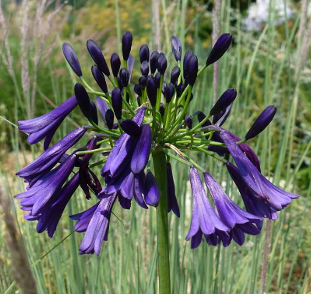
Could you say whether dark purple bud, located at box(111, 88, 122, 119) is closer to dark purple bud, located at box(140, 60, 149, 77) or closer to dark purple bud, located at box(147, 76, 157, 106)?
dark purple bud, located at box(147, 76, 157, 106)

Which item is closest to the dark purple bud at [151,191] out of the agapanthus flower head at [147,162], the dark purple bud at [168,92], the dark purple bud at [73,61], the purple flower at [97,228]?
the agapanthus flower head at [147,162]

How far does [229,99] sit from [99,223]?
18.9 inches

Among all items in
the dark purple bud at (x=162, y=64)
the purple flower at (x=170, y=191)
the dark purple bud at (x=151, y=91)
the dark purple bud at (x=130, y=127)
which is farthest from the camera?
the purple flower at (x=170, y=191)

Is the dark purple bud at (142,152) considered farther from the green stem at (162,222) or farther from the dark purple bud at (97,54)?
the dark purple bud at (97,54)

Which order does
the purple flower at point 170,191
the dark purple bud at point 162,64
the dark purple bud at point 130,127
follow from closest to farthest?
the dark purple bud at point 130,127 → the dark purple bud at point 162,64 → the purple flower at point 170,191

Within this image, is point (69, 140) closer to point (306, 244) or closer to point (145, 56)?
point (145, 56)

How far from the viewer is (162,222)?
1226 millimetres

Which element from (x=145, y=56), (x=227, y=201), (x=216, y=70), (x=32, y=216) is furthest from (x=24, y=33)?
(x=227, y=201)

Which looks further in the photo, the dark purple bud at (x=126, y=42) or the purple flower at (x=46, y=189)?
the dark purple bud at (x=126, y=42)

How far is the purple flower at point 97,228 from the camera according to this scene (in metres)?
1.16

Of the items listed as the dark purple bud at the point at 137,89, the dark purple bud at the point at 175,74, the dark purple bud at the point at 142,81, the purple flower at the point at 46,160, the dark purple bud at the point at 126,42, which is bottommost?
the purple flower at the point at 46,160

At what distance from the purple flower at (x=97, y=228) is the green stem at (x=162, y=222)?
0.13m

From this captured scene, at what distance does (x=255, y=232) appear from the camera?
48.0 inches

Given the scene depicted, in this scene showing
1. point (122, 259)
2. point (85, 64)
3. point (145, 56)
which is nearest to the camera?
point (145, 56)
